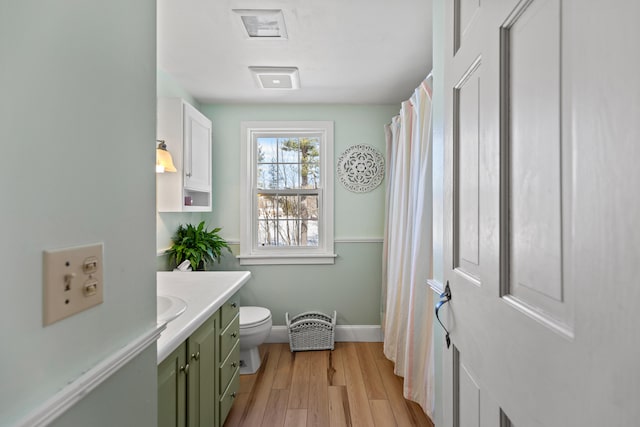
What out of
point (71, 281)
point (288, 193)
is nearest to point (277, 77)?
point (288, 193)

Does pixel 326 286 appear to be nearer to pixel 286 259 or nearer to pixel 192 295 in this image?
pixel 286 259

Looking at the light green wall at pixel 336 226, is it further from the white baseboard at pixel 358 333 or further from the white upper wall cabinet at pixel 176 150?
the white upper wall cabinet at pixel 176 150

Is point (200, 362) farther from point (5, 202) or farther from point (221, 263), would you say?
point (221, 263)

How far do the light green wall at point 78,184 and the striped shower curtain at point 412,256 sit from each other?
1616 millimetres

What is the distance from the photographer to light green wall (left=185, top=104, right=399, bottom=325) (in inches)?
126

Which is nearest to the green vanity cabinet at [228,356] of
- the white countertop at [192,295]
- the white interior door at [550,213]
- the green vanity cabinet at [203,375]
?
the green vanity cabinet at [203,375]

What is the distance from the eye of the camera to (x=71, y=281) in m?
0.55

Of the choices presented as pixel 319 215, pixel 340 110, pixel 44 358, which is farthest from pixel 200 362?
pixel 340 110

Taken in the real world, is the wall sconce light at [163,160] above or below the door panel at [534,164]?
above

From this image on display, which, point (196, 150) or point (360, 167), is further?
point (360, 167)

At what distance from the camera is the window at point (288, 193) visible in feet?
10.7

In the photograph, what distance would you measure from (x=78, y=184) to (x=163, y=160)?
1715 mm

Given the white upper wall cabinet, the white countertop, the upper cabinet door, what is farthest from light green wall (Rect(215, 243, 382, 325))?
the white countertop

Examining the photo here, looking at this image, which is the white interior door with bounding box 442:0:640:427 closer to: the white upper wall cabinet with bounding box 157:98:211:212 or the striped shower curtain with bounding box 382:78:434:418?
the striped shower curtain with bounding box 382:78:434:418
